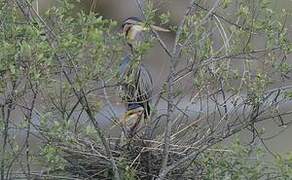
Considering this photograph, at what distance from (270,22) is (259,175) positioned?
448 mm

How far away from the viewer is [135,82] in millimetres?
2066

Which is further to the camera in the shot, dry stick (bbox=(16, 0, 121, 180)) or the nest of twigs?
the nest of twigs

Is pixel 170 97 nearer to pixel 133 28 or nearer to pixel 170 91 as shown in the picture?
pixel 170 91

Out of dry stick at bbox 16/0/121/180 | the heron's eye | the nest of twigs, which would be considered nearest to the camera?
dry stick at bbox 16/0/121/180

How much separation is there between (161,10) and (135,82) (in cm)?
129

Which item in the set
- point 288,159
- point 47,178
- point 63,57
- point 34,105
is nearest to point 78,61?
point 63,57

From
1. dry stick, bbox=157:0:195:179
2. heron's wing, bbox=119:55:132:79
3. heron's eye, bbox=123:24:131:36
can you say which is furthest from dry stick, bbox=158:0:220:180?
heron's eye, bbox=123:24:131:36

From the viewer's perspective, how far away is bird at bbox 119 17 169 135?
183 cm

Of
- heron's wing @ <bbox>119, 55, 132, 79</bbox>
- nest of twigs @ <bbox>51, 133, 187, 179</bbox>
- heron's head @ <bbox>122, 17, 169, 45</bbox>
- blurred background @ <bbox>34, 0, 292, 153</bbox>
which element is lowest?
nest of twigs @ <bbox>51, 133, 187, 179</bbox>

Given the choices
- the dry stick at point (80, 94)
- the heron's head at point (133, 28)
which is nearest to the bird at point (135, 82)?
the heron's head at point (133, 28)

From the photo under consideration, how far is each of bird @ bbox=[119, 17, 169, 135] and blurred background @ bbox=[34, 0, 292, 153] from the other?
0.05m

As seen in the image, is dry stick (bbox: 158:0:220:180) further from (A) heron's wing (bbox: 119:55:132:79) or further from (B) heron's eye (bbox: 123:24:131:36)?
(B) heron's eye (bbox: 123:24:131:36)

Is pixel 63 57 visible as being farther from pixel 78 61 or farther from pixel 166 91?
pixel 166 91

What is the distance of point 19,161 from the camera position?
6.71 ft
